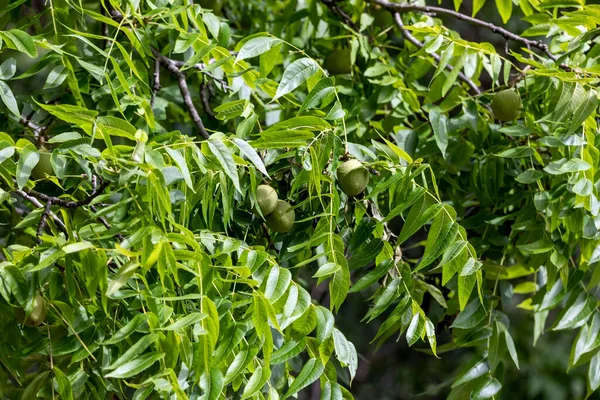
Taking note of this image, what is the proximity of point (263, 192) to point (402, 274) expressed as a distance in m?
0.21

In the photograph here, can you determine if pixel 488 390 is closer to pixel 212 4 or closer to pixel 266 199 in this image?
pixel 266 199

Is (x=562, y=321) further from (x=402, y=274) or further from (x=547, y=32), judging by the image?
(x=547, y=32)

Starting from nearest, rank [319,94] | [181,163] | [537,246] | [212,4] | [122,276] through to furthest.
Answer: [122,276] → [181,163] → [319,94] → [537,246] → [212,4]

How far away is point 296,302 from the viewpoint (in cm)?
94

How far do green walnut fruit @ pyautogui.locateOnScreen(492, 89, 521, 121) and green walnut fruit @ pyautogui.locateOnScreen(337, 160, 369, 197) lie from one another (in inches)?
14.1

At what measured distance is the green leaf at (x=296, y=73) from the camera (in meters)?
1.09

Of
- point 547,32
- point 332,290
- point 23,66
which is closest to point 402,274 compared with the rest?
point 332,290

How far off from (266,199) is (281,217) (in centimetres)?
4

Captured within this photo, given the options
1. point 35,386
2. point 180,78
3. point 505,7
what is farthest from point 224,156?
point 505,7

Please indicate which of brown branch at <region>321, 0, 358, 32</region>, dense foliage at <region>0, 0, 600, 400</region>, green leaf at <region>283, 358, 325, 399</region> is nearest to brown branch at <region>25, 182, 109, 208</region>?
dense foliage at <region>0, 0, 600, 400</region>

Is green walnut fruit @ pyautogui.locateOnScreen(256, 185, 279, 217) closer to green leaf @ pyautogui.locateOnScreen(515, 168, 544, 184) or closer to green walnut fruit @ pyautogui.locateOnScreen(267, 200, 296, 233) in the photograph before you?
green walnut fruit @ pyautogui.locateOnScreen(267, 200, 296, 233)

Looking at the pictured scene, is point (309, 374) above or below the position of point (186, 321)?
below

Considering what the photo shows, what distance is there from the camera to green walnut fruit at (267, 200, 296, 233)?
1.10 meters

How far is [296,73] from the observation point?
3.64ft
